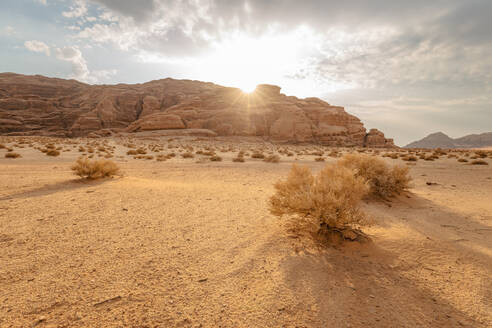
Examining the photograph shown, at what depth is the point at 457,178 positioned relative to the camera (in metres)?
9.17

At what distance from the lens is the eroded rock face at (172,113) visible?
2031 inches

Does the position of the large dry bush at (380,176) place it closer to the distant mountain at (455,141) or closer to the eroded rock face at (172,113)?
the eroded rock face at (172,113)

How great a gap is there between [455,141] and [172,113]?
634 ft

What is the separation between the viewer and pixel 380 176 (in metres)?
6.09

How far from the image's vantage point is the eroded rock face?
169 ft

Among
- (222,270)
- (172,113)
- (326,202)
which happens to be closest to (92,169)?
(222,270)

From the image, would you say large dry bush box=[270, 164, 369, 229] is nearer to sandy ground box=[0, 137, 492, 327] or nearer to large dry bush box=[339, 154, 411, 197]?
sandy ground box=[0, 137, 492, 327]

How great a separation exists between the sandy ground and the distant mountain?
593 ft

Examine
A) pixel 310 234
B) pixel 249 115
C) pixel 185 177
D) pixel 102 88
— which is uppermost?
pixel 102 88

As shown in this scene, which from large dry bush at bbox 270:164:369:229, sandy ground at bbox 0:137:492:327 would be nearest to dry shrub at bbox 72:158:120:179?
sandy ground at bbox 0:137:492:327

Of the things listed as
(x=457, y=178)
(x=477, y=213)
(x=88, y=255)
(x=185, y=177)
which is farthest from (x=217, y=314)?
(x=457, y=178)

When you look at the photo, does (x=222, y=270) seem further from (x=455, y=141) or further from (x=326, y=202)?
(x=455, y=141)

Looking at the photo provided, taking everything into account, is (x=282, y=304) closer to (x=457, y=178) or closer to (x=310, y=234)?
(x=310, y=234)

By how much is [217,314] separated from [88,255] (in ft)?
5.97
